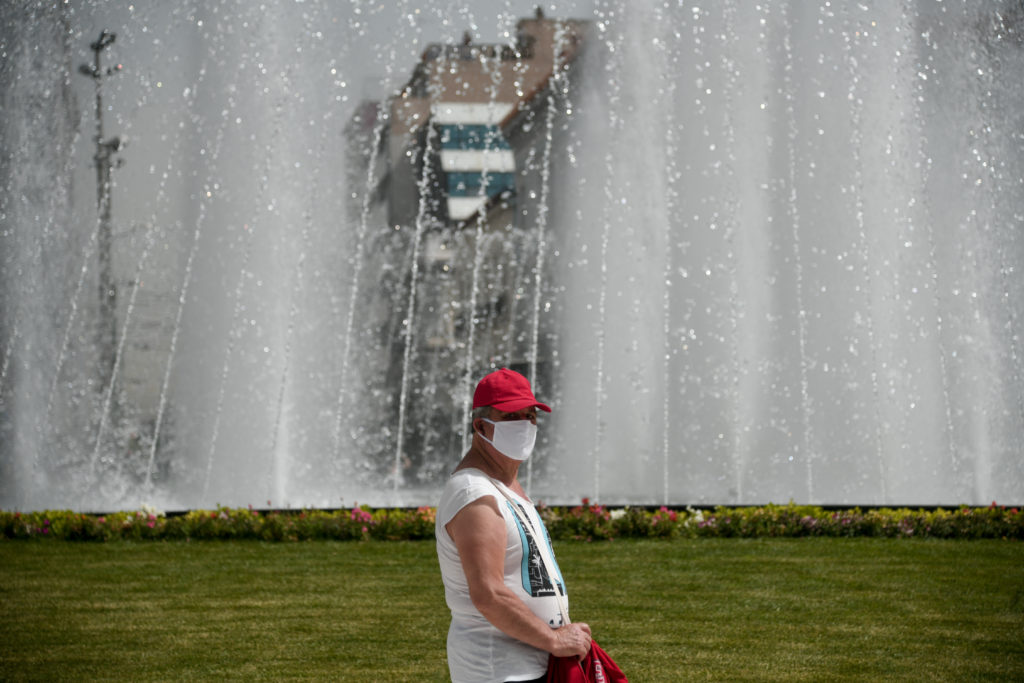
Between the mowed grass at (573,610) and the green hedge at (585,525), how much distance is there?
0.26 m

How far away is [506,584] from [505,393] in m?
0.45

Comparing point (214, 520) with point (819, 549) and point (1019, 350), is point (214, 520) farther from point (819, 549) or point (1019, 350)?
point (1019, 350)

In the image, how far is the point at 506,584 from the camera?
231cm

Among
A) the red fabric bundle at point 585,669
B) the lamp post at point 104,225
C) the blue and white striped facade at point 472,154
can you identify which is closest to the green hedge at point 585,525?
the lamp post at point 104,225

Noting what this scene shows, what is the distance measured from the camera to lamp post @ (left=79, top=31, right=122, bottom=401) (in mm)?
12086

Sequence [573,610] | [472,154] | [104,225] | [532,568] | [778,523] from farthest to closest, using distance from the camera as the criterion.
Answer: [472,154]
[104,225]
[778,523]
[573,610]
[532,568]

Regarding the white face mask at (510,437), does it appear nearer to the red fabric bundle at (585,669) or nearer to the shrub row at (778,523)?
the red fabric bundle at (585,669)

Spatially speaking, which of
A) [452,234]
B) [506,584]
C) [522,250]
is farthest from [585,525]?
→ [506,584]

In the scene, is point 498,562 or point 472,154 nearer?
point 498,562

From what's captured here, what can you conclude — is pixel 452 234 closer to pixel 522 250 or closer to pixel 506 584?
pixel 522 250

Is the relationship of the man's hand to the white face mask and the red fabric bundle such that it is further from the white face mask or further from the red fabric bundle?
the white face mask

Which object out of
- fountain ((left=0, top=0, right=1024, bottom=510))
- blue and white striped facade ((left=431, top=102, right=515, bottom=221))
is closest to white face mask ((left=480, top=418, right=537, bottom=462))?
fountain ((left=0, top=0, right=1024, bottom=510))

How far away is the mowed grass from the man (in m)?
2.60

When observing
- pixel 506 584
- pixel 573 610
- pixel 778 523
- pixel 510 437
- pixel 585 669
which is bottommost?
pixel 573 610
